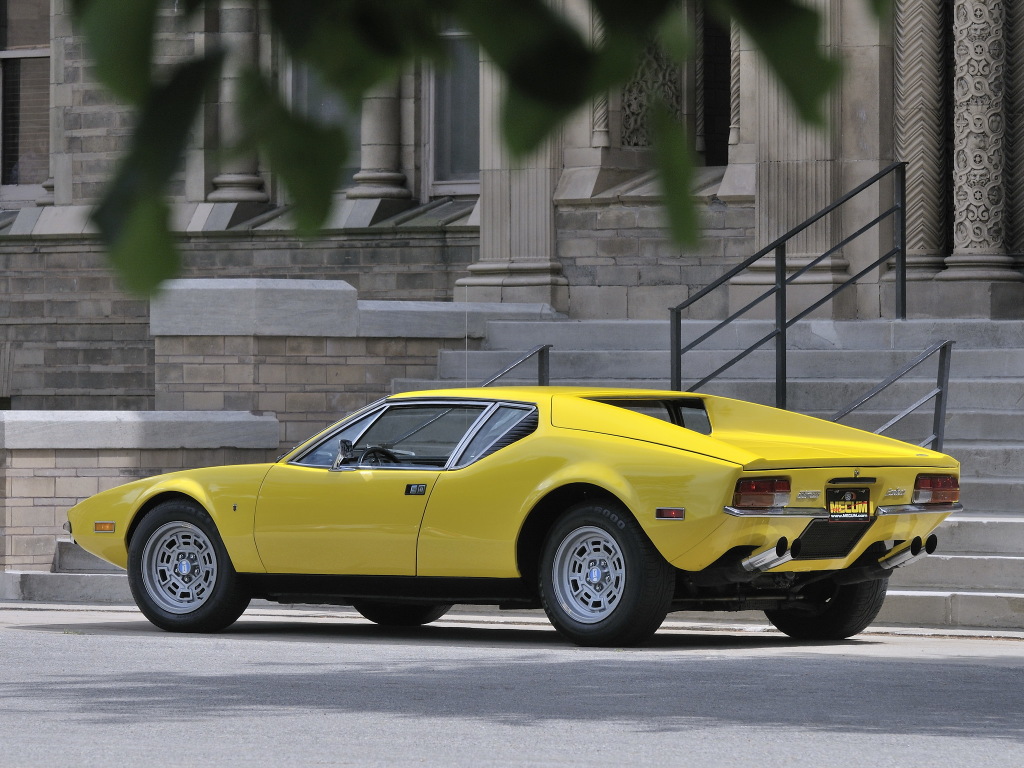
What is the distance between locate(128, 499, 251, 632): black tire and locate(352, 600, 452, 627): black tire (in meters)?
0.91

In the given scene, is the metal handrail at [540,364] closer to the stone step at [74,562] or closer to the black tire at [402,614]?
the stone step at [74,562]

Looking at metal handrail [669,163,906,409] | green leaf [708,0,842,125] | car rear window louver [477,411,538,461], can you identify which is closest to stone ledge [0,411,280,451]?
metal handrail [669,163,906,409]

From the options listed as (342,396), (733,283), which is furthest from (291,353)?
(733,283)

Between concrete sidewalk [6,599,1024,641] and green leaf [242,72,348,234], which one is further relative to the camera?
concrete sidewalk [6,599,1024,641]

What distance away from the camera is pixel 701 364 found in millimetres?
→ 15992

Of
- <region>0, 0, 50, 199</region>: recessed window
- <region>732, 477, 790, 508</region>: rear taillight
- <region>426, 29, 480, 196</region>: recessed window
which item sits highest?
<region>0, 0, 50, 199</region>: recessed window

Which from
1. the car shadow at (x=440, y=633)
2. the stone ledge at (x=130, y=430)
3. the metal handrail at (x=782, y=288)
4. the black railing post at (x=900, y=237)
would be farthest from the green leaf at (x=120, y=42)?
the black railing post at (x=900, y=237)

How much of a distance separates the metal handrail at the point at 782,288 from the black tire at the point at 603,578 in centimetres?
388

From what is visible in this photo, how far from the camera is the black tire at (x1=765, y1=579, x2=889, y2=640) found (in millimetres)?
10242

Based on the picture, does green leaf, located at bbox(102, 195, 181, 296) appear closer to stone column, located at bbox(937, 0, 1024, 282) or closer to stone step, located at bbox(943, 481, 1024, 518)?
stone step, located at bbox(943, 481, 1024, 518)

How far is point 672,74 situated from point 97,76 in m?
0.68

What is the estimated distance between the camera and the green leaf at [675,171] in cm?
199

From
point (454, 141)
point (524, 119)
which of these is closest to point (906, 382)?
point (454, 141)

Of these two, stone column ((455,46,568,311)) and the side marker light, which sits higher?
stone column ((455,46,568,311))
